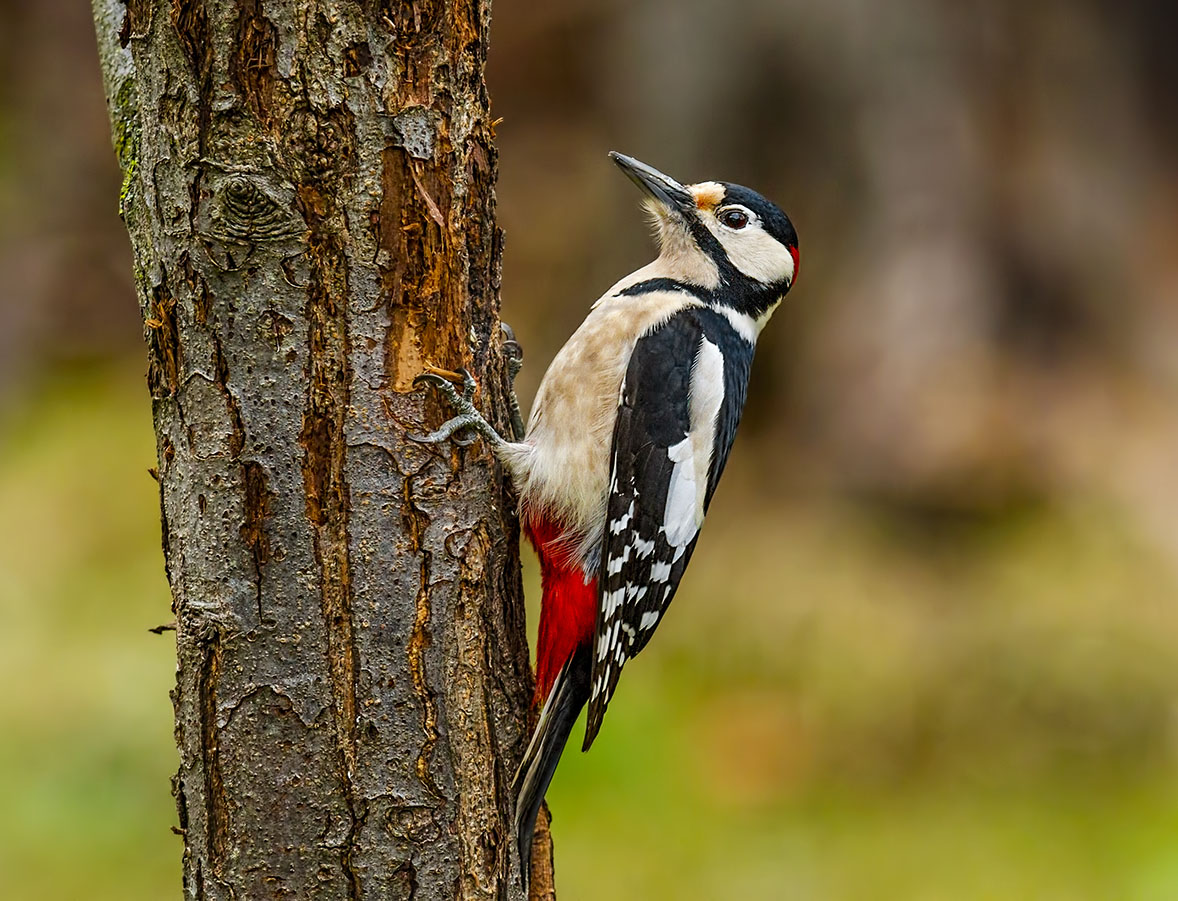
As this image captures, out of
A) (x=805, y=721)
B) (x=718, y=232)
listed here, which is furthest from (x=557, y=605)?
(x=805, y=721)

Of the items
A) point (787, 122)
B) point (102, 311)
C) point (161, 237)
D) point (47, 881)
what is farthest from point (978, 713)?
point (102, 311)

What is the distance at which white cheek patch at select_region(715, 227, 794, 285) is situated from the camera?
3.29m

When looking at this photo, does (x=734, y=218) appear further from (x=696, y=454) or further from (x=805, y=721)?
(x=805, y=721)

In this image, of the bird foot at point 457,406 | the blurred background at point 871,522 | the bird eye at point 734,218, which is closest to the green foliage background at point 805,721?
the blurred background at point 871,522

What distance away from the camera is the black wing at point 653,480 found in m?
2.82

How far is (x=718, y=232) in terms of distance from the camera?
3291mm

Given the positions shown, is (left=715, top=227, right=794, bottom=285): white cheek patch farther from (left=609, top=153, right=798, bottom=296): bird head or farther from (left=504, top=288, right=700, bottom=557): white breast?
(left=504, top=288, right=700, bottom=557): white breast

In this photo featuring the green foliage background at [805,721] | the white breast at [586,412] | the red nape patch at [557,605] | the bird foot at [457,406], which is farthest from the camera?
the green foliage background at [805,721]

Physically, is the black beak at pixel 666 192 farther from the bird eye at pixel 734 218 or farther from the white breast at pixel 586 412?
the white breast at pixel 586 412

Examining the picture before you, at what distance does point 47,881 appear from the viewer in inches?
171

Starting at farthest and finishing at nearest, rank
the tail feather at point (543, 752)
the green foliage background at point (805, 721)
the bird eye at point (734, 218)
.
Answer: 1. the green foliage background at point (805, 721)
2. the bird eye at point (734, 218)
3. the tail feather at point (543, 752)

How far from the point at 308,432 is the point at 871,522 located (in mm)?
4465

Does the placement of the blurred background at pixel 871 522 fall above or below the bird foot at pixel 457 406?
above

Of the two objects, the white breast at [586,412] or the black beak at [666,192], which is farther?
the black beak at [666,192]
